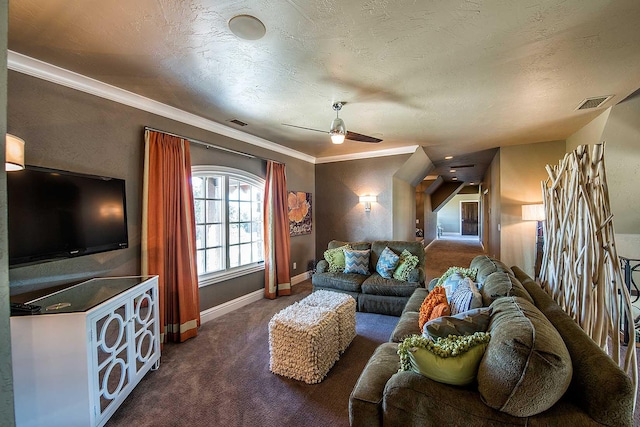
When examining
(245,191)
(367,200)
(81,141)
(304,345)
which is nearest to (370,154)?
(367,200)

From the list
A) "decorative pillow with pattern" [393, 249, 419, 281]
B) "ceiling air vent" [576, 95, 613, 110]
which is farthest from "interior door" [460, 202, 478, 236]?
"decorative pillow with pattern" [393, 249, 419, 281]

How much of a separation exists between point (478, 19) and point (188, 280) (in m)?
3.52

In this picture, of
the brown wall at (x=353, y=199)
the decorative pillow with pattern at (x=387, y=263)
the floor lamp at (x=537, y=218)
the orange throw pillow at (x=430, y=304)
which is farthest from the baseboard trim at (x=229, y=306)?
the floor lamp at (x=537, y=218)

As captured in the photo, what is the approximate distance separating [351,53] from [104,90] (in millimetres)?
2341

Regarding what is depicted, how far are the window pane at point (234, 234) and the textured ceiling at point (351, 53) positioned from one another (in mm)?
1640

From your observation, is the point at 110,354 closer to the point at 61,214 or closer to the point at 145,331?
the point at 145,331

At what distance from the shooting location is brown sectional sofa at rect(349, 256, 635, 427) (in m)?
→ 1.00

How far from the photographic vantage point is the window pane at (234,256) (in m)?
3.91

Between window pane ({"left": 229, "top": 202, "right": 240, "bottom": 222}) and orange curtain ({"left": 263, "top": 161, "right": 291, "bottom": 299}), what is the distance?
0.47 metres

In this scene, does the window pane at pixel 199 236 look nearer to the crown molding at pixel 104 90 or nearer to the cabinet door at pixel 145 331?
the cabinet door at pixel 145 331

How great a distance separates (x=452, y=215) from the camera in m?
14.8

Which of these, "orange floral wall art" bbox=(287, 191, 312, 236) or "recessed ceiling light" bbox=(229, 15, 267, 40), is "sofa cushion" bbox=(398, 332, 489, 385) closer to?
"recessed ceiling light" bbox=(229, 15, 267, 40)

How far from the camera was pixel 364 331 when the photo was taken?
122 inches

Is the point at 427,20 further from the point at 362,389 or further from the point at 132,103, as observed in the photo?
the point at 132,103
